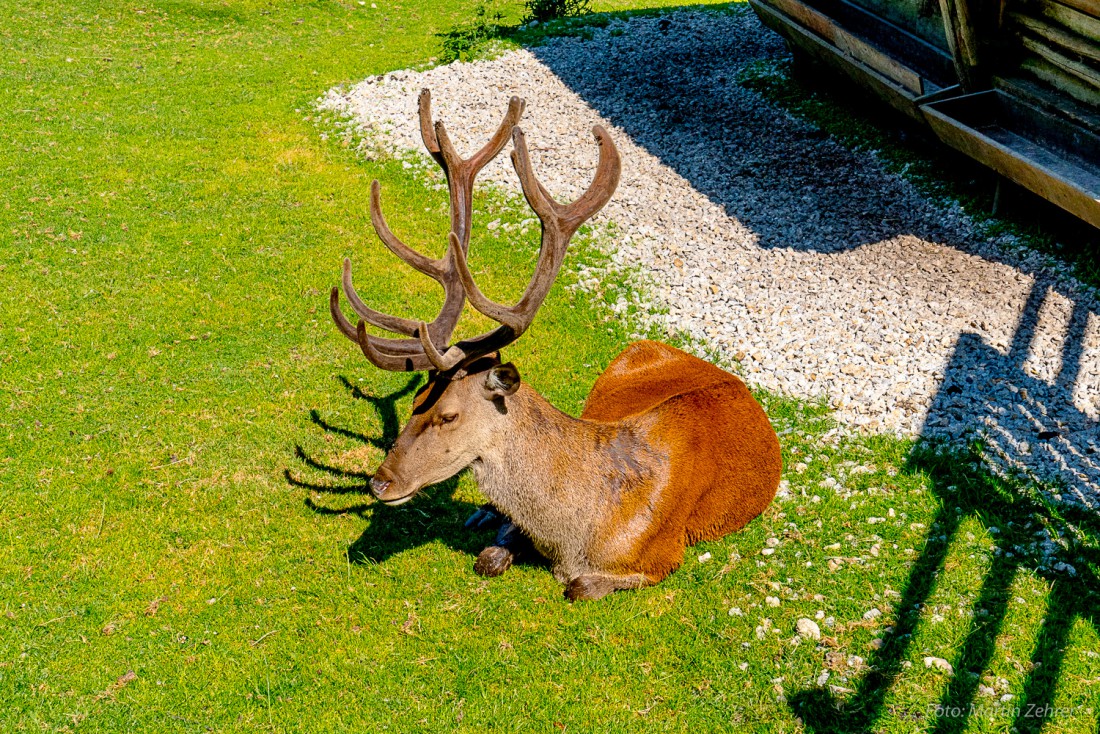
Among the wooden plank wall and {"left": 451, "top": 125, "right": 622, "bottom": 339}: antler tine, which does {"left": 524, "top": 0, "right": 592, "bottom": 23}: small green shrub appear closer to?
the wooden plank wall

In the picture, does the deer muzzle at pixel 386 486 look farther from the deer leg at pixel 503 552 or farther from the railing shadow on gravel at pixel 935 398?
the railing shadow on gravel at pixel 935 398

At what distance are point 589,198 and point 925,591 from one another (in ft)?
9.38

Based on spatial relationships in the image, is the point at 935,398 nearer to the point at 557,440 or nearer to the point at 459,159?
the point at 557,440

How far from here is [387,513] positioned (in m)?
6.20

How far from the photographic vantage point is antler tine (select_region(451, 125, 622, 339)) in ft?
15.7

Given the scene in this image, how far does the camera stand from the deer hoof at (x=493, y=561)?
5.57 m

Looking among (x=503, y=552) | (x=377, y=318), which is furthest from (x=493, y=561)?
(x=377, y=318)

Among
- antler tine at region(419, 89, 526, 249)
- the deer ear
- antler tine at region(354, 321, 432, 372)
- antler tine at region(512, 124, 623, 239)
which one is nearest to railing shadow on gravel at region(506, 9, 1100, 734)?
the deer ear

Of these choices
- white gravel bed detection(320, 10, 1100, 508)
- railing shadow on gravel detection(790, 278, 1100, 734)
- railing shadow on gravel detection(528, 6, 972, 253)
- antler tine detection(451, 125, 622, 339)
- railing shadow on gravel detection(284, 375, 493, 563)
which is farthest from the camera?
railing shadow on gravel detection(528, 6, 972, 253)

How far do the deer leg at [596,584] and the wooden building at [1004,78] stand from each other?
Answer: 15.6 feet

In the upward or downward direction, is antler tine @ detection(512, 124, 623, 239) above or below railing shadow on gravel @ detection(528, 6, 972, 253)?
above

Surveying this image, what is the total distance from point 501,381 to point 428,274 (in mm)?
946

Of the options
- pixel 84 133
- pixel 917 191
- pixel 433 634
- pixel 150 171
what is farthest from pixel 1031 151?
pixel 84 133

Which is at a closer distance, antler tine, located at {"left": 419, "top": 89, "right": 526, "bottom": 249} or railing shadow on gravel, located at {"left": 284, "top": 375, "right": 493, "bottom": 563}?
antler tine, located at {"left": 419, "top": 89, "right": 526, "bottom": 249}
